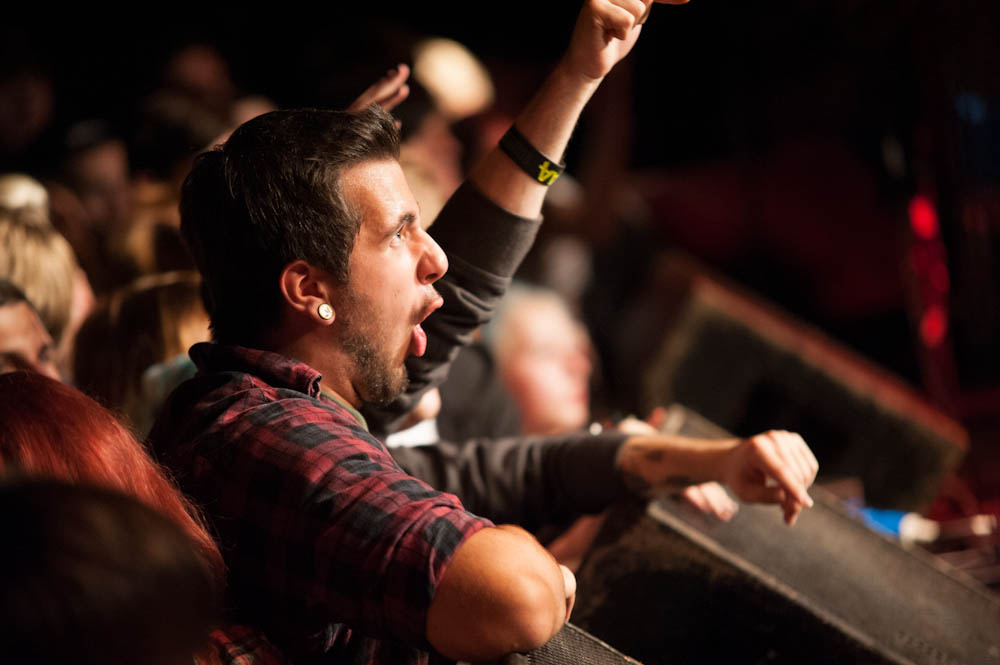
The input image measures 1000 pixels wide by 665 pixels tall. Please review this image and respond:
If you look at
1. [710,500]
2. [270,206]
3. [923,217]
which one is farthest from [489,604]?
[923,217]

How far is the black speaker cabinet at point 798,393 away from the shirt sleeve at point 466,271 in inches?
74.5

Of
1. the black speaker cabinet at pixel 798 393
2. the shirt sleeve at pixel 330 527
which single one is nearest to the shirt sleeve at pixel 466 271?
the shirt sleeve at pixel 330 527

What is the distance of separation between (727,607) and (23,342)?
1098 mm

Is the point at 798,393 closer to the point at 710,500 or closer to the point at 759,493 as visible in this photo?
the point at 710,500

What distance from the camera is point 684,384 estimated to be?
316 centimetres

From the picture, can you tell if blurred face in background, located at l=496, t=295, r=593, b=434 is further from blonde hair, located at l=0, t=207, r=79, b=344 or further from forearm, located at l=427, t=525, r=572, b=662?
forearm, located at l=427, t=525, r=572, b=662

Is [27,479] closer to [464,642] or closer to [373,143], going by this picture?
[464,642]

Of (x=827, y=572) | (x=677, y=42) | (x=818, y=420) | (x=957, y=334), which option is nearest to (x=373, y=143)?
(x=827, y=572)

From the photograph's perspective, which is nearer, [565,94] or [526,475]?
[565,94]

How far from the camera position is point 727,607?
131 cm

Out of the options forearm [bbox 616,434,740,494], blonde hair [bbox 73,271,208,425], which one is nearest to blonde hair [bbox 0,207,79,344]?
blonde hair [bbox 73,271,208,425]

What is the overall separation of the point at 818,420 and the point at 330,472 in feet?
7.81

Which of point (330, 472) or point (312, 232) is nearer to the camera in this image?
point (330, 472)

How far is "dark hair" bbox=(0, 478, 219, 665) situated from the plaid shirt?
0.73 feet
